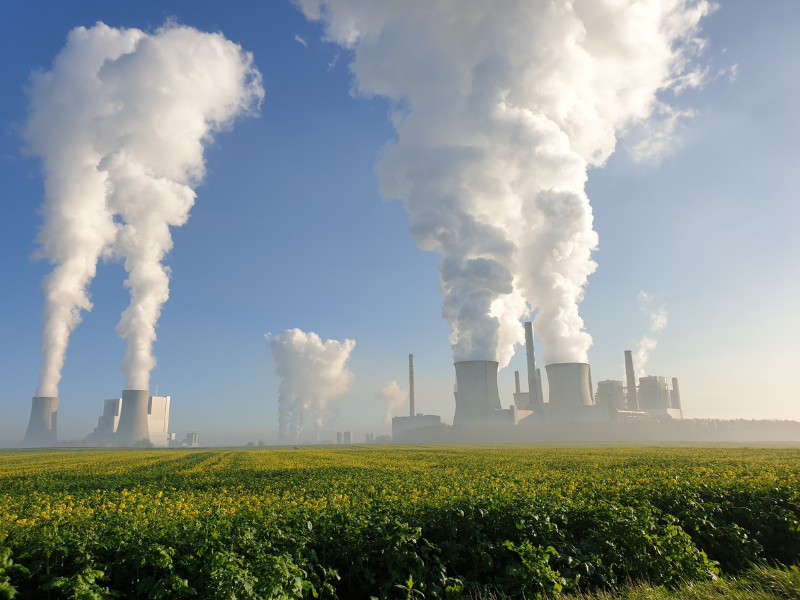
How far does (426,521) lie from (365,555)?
49.2 inches

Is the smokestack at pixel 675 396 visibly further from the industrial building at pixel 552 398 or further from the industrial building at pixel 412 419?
the industrial building at pixel 412 419

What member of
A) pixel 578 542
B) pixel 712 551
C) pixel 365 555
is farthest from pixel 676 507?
pixel 365 555

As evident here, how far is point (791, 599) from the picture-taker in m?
5.42

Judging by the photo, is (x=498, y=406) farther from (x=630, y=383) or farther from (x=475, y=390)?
(x=630, y=383)

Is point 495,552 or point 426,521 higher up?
point 426,521

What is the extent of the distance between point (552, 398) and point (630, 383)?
90.5 feet

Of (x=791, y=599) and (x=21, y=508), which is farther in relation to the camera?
(x=21, y=508)

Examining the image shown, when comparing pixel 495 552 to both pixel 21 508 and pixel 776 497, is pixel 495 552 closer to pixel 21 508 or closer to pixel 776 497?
pixel 776 497

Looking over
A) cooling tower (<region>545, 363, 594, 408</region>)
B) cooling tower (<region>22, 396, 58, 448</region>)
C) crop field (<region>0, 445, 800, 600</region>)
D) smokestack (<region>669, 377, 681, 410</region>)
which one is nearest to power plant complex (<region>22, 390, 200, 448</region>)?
cooling tower (<region>22, 396, 58, 448</region>)

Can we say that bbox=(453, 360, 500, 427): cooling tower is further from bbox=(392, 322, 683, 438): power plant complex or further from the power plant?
the power plant

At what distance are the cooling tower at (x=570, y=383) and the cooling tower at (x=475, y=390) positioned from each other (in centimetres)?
942

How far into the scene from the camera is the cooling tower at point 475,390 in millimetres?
68812

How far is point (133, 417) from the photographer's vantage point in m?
78.9

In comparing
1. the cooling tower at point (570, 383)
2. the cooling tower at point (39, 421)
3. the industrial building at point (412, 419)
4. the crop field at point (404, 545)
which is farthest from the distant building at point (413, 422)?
the crop field at point (404, 545)
